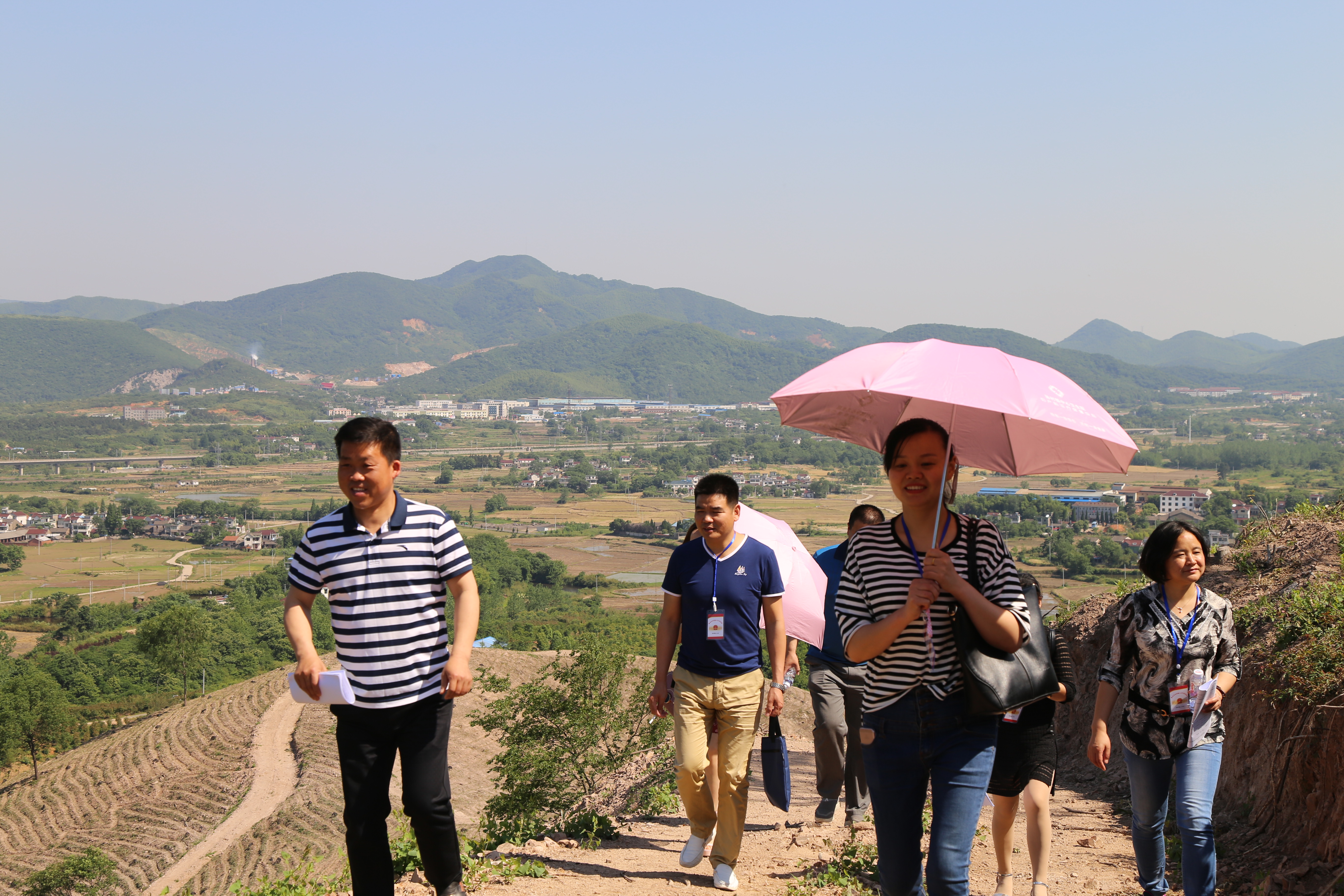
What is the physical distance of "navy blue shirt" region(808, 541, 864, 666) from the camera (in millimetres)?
4773

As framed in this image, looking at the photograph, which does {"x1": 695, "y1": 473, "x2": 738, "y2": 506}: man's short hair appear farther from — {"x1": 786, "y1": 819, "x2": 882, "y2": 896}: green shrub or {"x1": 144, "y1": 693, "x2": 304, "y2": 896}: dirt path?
{"x1": 144, "y1": 693, "x2": 304, "y2": 896}: dirt path

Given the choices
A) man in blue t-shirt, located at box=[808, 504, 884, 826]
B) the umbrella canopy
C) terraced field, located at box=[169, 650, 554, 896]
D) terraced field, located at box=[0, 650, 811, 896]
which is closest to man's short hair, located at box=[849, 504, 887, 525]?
man in blue t-shirt, located at box=[808, 504, 884, 826]

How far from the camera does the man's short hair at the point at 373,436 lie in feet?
9.70

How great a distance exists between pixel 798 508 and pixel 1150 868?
250ft

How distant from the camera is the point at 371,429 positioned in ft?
9.84

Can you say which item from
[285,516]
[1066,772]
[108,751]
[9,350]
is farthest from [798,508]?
[9,350]

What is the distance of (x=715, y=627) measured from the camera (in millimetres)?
3848

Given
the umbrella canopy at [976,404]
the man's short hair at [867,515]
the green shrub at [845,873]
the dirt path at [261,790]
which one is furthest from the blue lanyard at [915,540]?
the dirt path at [261,790]

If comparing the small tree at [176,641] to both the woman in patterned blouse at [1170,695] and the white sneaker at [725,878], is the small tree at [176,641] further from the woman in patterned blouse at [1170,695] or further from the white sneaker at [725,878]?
the woman in patterned blouse at [1170,695]

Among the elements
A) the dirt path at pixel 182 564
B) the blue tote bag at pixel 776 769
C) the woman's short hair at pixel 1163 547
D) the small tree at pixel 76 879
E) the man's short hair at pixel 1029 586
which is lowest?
the dirt path at pixel 182 564

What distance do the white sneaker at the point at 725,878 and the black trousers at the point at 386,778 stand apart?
4.36 feet

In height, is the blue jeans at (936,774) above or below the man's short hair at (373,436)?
below

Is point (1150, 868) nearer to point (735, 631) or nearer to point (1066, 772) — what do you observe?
point (735, 631)

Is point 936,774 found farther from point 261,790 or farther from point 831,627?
point 261,790
